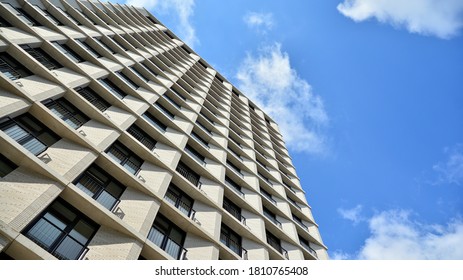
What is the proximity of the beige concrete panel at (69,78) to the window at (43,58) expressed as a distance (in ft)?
1.58

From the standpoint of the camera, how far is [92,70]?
16.5 meters

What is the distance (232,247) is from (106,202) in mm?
6460

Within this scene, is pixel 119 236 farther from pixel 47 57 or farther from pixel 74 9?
pixel 74 9

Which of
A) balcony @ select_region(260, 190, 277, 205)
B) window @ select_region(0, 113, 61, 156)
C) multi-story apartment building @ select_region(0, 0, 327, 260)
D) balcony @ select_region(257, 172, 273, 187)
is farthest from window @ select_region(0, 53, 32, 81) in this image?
balcony @ select_region(257, 172, 273, 187)

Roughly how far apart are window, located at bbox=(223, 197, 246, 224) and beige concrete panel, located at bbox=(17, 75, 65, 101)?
982cm

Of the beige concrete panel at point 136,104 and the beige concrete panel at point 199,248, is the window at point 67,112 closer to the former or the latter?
the beige concrete panel at point 136,104

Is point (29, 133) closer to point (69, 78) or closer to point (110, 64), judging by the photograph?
point (69, 78)

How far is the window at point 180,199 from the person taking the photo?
13914mm

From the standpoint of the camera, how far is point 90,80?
15305 millimetres

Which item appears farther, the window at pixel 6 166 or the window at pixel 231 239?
the window at pixel 231 239

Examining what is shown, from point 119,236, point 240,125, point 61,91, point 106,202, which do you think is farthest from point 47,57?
point 240,125

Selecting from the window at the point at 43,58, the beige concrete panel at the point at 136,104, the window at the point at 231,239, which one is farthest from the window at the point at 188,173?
the window at the point at 43,58

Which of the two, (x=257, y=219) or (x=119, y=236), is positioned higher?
(x=257, y=219)

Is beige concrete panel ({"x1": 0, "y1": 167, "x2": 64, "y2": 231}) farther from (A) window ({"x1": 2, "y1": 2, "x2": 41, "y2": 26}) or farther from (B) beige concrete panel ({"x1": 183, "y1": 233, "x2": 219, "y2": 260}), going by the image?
(A) window ({"x1": 2, "y1": 2, "x2": 41, "y2": 26})
